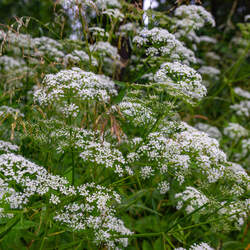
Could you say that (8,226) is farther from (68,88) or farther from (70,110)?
(68,88)

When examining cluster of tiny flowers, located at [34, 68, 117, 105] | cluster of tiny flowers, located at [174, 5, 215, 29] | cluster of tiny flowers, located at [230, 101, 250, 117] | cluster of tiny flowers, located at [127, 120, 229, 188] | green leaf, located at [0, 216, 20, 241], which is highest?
cluster of tiny flowers, located at [174, 5, 215, 29]

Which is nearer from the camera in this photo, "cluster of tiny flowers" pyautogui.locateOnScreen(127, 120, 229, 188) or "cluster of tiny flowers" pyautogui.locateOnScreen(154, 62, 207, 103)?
"cluster of tiny flowers" pyautogui.locateOnScreen(127, 120, 229, 188)

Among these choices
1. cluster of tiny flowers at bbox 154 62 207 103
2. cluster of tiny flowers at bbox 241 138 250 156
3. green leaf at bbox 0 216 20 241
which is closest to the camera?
green leaf at bbox 0 216 20 241

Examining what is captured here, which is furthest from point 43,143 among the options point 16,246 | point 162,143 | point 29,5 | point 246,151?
point 29,5

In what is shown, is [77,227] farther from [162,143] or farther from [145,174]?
[162,143]

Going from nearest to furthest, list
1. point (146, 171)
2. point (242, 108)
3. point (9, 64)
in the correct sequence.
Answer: point (146, 171) → point (9, 64) → point (242, 108)

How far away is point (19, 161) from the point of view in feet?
6.66

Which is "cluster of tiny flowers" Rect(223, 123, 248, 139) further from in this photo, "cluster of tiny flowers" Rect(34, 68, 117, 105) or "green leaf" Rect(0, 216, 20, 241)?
"green leaf" Rect(0, 216, 20, 241)

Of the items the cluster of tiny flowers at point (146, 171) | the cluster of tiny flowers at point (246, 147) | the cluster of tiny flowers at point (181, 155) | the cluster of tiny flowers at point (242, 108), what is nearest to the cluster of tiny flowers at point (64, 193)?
the cluster of tiny flowers at point (146, 171)

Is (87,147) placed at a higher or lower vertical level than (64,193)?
higher

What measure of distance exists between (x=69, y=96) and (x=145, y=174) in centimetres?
89

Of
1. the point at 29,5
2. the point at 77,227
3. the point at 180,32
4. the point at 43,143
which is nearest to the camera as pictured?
the point at 77,227

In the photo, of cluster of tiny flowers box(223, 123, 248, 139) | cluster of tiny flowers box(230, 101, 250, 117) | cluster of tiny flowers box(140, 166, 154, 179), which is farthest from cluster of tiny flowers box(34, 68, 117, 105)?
cluster of tiny flowers box(230, 101, 250, 117)

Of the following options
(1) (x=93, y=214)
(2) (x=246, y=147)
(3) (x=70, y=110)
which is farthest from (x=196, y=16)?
(1) (x=93, y=214)
